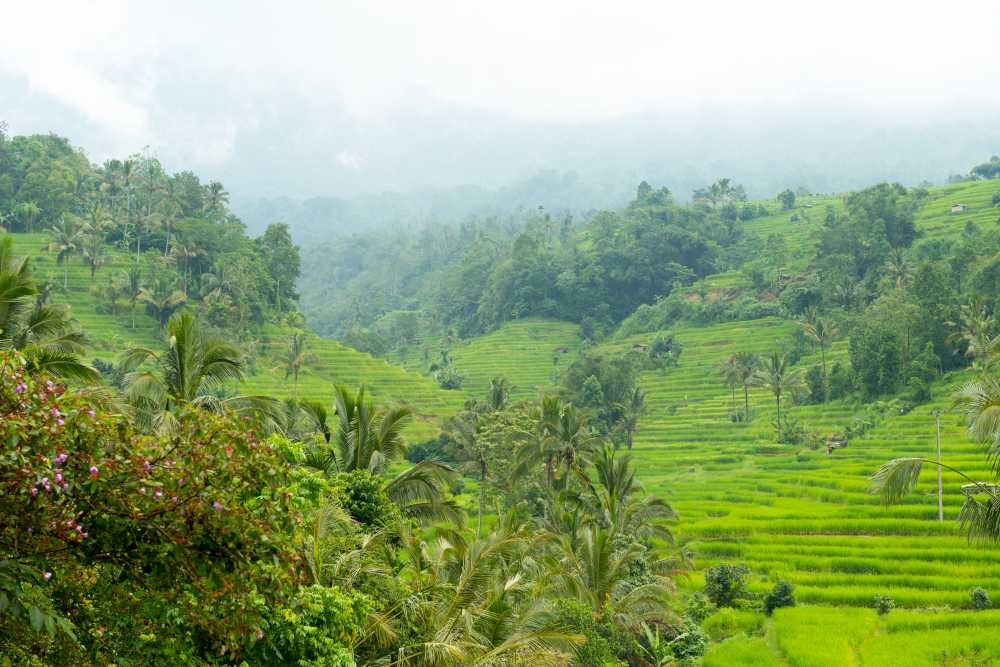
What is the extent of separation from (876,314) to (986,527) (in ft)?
178

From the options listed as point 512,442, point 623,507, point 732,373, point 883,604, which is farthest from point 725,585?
point 732,373

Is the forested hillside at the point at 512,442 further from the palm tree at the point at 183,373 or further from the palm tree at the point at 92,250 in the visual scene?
the palm tree at the point at 92,250

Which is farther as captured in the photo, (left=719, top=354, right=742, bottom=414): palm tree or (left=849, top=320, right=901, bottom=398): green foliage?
(left=719, top=354, right=742, bottom=414): palm tree

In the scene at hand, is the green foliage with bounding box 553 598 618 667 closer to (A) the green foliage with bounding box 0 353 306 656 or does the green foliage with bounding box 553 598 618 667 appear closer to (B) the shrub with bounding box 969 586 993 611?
(B) the shrub with bounding box 969 586 993 611

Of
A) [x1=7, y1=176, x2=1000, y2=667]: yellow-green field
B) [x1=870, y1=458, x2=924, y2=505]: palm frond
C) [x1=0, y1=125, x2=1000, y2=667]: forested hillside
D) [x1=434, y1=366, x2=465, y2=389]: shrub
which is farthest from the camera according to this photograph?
[x1=434, y1=366, x2=465, y2=389]: shrub

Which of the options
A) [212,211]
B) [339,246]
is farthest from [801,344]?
[339,246]

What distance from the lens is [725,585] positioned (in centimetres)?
2917

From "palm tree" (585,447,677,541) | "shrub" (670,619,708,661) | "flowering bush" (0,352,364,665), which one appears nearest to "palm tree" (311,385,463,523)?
"shrub" (670,619,708,661)

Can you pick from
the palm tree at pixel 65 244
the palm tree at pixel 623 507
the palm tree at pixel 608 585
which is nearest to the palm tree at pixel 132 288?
the palm tree at pixel 65 244

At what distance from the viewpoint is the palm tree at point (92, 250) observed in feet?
220

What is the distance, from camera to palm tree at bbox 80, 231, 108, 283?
6700 cm

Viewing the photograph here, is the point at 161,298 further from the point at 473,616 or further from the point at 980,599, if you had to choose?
the point at 473,616

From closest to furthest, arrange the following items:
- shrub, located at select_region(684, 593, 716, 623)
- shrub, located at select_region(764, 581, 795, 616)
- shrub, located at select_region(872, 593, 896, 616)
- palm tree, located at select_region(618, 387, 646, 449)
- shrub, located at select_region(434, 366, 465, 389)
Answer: shrub, located at select_region(872, 593, 896, 616) → shrub, located at select_region(684, 593, 716, 623) → shrub, located at select_region(764, 581, 795, 616) → palm tree, located at select_region(618, 387, 646, 449) → shrub, located at select_region(434, 366, 465, 389)

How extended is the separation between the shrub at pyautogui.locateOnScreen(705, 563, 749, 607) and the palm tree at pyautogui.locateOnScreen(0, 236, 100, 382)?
68.3ft
